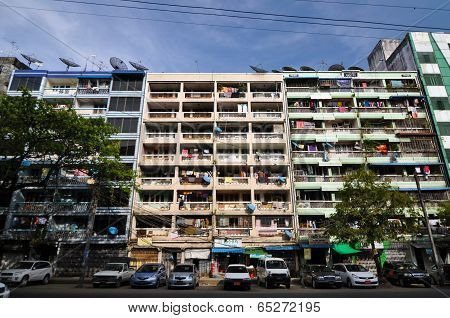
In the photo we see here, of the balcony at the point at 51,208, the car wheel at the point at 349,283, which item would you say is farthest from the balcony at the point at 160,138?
the car wheel at the point at 349,283

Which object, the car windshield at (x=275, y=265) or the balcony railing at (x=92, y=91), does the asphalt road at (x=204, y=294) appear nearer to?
the car windshield at (x=275, y=265)

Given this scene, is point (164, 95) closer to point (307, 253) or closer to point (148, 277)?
point (148, 277)

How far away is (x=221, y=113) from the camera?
113 ft

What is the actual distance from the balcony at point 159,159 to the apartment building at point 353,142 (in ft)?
46.7

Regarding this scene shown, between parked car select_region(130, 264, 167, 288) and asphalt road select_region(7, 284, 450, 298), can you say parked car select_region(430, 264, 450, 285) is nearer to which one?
asphalt road select_region(7, 284, 450, 298)

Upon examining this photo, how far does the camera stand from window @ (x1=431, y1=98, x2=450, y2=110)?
114 feet

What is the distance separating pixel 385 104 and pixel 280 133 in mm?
14967

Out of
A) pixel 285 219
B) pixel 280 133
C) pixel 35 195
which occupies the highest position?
pixel 280 133

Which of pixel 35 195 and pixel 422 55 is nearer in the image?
pixel 35 195

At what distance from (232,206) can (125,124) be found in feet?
52.4

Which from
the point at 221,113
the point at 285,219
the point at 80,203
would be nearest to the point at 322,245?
the point at 285,219

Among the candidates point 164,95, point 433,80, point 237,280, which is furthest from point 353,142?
point 237,280

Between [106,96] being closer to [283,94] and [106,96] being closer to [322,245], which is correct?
[283,94]

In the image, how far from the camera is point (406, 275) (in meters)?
20.1
